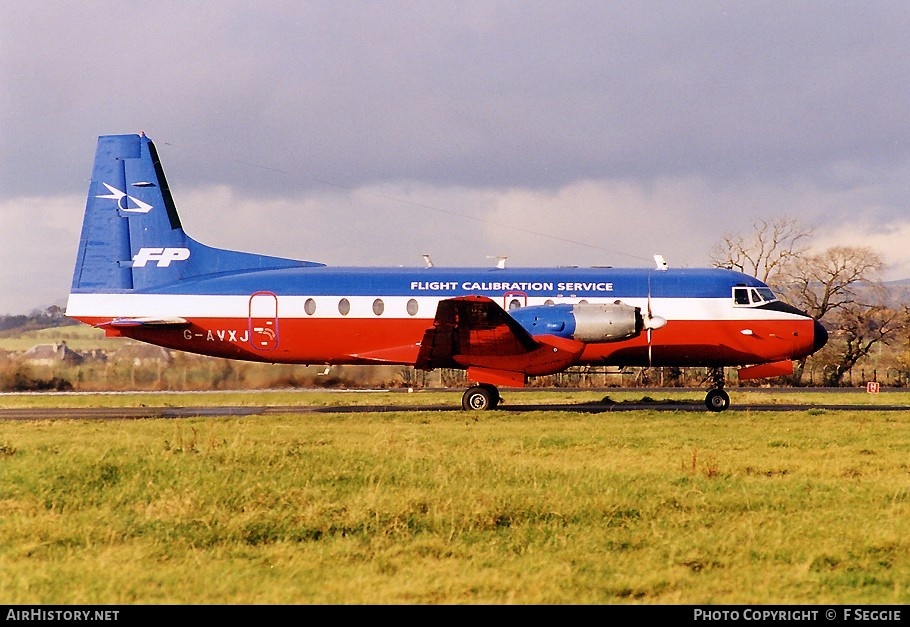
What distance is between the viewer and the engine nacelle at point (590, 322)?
28.0 m

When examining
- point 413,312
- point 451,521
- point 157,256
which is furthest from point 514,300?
point 451,521

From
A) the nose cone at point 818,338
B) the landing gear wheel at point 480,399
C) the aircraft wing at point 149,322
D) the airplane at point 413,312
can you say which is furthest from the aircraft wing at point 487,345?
the nose cone at point 818,338

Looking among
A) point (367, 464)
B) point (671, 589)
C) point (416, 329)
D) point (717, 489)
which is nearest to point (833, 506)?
point (717, 489)

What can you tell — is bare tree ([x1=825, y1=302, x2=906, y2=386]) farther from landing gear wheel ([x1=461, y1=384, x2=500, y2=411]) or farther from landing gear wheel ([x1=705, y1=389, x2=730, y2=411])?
landing gear wheel ([x1=461, y1=384, x2=500, y2=411])

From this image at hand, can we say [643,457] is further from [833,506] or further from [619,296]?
[619,296]

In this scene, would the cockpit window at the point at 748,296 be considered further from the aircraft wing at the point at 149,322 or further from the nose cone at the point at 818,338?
the aircraft wing at the point at 149,322

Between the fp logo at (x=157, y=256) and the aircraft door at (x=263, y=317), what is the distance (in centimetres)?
338

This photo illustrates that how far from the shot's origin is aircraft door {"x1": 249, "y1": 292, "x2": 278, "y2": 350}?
3019 centimetres

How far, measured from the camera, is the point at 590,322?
28062 millimetres

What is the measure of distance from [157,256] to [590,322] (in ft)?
45.7

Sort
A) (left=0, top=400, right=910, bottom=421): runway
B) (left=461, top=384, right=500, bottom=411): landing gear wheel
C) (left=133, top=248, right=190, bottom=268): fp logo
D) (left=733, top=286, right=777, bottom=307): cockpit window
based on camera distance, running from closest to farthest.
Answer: (left=0, top=400, right=910, bottom=421): runway → (left=461, top=384, right=500, bottom=411): landing gear wheel → (left=733, top=286, right=777, bottom=307): cockpit window → (left=133, top=248, right=190, bottom=268): fp logo

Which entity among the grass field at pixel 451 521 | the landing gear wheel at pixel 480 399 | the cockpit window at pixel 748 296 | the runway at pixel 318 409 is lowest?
the grass field at pixel 451 521

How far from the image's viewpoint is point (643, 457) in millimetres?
18203

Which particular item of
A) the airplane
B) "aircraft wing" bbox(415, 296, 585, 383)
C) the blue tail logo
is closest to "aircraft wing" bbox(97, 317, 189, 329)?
the airplane
